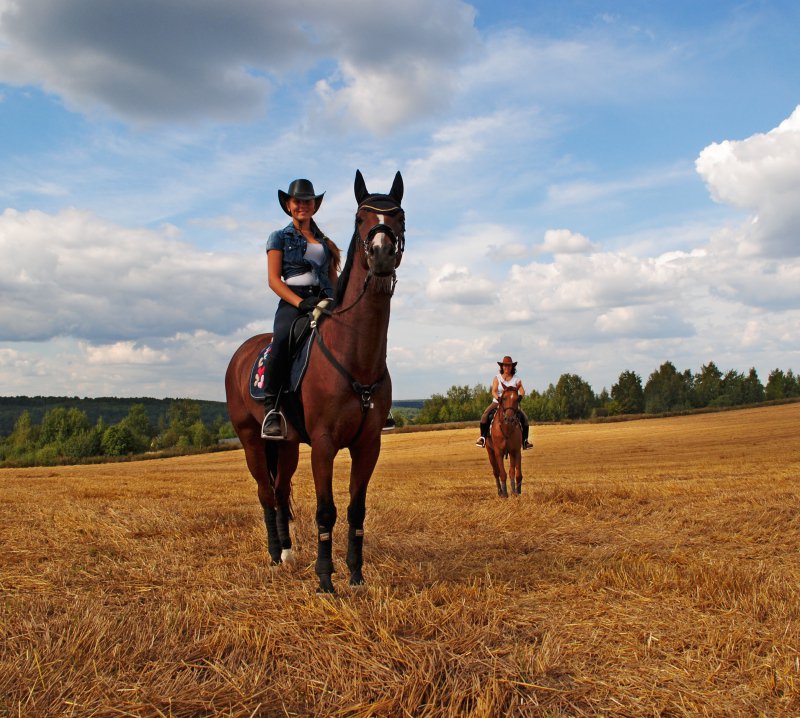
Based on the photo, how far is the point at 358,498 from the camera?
6059mm

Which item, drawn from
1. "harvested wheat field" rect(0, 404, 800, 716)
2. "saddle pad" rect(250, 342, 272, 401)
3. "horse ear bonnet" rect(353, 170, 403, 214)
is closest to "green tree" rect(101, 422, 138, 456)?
"harvested wheat field" rect(0, 404, 800, 716)

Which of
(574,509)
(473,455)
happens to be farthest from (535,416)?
(574,509)

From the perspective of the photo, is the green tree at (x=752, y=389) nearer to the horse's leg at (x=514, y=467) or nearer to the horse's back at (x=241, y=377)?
the horse's leg at (x=514, y=467)

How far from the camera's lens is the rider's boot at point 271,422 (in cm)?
641

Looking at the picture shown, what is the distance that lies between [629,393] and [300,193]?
392 feet

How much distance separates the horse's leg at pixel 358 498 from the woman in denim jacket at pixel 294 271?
986 mm

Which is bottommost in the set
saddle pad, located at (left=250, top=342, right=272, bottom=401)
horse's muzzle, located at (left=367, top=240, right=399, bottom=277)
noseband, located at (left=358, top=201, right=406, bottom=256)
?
saddle pad, located at (left=250, top=342, right=272, bottom=401)

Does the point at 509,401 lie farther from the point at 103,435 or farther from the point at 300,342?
the point at 103,435

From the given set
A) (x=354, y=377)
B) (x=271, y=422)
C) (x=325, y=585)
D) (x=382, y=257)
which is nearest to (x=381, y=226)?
(x=382, y=257)

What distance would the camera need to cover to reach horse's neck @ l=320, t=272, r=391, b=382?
568 centimetres

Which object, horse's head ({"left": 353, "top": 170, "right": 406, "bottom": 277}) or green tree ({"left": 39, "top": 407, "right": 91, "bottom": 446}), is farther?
green tree ({"left": 39, "top": 407, "right": 91, "bottom": 446})

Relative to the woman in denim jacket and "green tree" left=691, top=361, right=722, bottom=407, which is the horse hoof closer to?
the woman in denim jacket

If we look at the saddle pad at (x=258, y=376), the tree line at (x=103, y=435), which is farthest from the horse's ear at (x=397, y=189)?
the tree line at (x=103, y=435)

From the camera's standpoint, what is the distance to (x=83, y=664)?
3.55m
